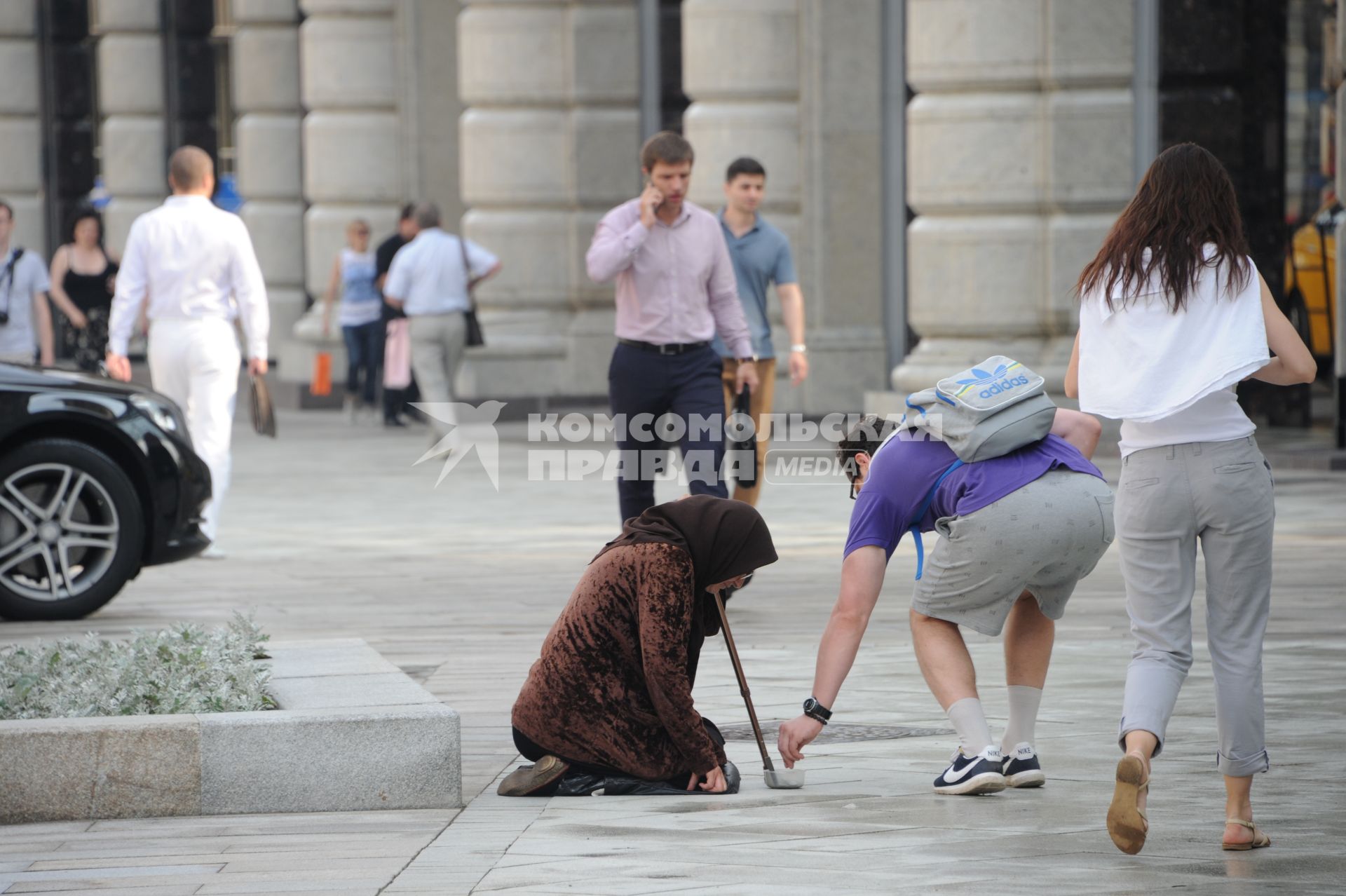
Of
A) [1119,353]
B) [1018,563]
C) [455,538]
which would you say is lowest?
[455,538]

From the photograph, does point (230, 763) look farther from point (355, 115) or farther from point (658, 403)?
point (355, 115)

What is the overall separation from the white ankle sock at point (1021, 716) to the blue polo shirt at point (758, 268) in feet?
17.3

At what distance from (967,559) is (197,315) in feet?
21.3

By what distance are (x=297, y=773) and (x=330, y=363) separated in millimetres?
17985

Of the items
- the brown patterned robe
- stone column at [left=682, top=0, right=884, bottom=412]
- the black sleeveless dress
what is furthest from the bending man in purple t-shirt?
the black sleeveless dress

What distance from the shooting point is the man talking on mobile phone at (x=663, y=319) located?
982cm

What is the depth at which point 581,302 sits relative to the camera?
70.7ft

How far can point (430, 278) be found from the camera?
61.0 feet

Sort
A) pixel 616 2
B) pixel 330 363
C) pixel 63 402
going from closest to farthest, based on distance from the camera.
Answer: pixel 63 402 < pixel 616 2 < pixel 330 363

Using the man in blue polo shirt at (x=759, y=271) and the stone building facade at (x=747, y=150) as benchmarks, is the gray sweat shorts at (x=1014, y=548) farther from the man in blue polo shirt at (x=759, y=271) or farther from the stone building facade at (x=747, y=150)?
the stone building facade at (x=747, y=150)

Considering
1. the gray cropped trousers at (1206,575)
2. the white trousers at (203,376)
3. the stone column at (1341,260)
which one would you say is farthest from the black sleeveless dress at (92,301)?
the gray cropped trousers at (1206,575)

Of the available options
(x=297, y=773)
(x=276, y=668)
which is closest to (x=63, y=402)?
(x=276, y=668)

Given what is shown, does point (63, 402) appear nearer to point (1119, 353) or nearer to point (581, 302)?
point (1119, 353)

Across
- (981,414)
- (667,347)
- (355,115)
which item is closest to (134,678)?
(981,414)
